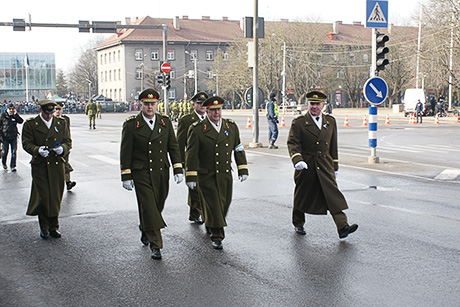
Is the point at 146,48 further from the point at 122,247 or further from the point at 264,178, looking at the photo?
→ the point at 122,247

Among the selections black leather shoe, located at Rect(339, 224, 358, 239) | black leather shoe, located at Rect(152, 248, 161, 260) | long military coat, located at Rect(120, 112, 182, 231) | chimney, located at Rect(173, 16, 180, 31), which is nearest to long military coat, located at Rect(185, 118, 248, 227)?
long military coat, located at Rect(120, 112, 182, 231)

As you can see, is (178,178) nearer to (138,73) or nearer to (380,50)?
(380,50)

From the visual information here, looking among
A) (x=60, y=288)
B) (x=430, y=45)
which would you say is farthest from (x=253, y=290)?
(x=430, y=45)

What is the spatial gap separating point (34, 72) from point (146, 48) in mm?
33805

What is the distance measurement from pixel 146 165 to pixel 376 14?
10855mm

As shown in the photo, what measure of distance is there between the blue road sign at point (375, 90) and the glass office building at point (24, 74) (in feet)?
363

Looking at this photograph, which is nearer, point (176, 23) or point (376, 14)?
point (376, 14)

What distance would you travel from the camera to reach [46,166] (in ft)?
26.8

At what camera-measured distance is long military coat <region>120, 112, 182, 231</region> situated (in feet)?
22.6

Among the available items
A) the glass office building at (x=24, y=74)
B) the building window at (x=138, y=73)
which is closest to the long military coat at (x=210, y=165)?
the building window at (x=138, y=73)

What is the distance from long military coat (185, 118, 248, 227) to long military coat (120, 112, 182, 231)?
1.23 feet

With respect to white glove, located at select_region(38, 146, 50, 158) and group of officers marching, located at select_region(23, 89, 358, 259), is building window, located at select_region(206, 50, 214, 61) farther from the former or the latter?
white glove, located at select_region(38, 146, 50, 158)

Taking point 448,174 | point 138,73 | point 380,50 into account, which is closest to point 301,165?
point 448,174

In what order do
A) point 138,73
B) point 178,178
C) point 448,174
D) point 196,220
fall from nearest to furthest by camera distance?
point 178,178 → point 196,220 → point 448,174 → point 138,73
